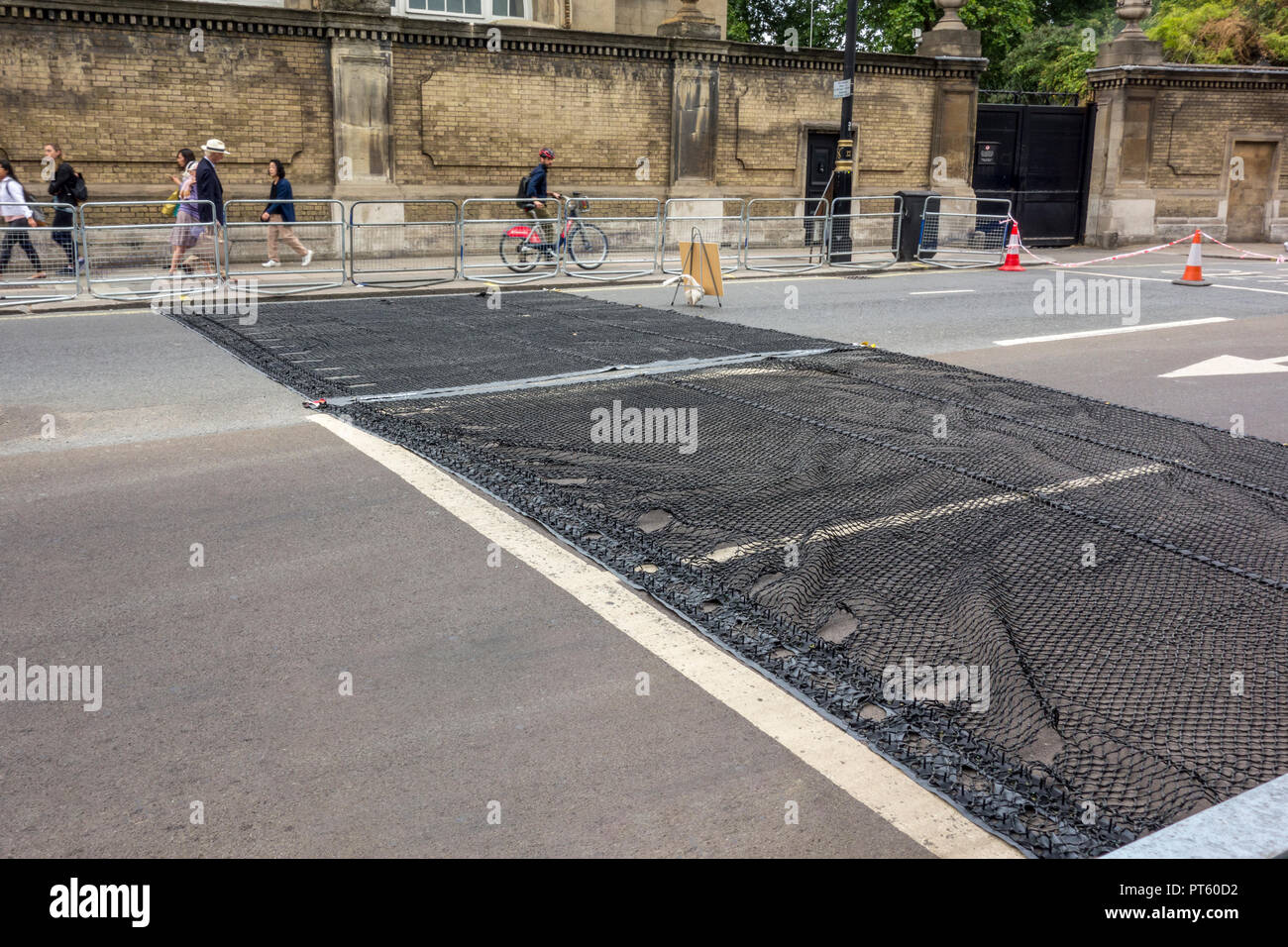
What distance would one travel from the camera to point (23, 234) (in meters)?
13.9

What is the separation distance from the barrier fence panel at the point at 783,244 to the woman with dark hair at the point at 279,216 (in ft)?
24.4

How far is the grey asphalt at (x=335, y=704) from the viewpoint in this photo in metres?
3.46

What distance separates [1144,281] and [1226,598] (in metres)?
16.6

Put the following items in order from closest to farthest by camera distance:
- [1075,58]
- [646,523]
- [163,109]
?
1. [646,523]
2. [163,109]
3. [1075,58]

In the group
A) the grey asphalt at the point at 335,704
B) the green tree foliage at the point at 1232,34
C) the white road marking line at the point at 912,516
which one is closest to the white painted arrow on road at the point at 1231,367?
the white road marking line at the point at 912,516

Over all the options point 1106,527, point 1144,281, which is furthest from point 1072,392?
point 1144,281

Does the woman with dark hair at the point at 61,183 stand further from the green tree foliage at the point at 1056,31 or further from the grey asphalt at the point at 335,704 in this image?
the green tree foliage at the point at 1056,31

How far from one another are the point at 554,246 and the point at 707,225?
18.0ft

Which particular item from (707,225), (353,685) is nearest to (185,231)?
(707,225)

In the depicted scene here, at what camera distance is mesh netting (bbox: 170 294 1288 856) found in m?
3.95

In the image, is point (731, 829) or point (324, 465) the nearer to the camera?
point (731, 829)

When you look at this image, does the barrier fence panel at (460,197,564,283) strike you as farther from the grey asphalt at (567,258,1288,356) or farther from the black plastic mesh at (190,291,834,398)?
the black plastic mesh at (190,291,834,398)

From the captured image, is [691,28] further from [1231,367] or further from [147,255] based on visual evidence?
[1231,367]

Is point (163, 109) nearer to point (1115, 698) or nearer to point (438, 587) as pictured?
point (438, 587)
